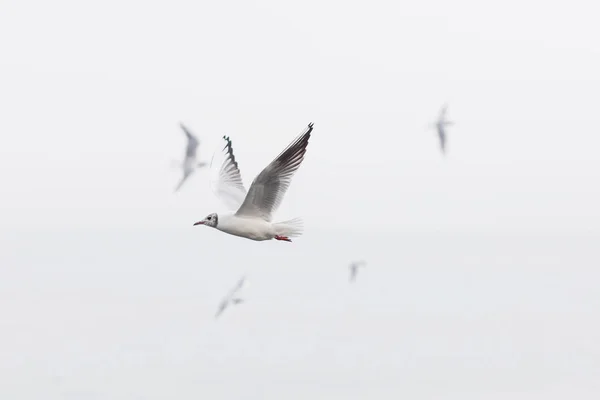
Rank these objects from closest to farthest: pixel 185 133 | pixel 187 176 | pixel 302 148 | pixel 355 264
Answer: pixel 302 148, pixel 187 176, pixel 185 133, pixel 355 264

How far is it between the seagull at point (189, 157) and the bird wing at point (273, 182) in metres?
8.39

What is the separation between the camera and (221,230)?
15.5m

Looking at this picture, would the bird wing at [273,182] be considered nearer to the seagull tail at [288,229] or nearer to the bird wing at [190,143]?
the seagull tail at [288,229]

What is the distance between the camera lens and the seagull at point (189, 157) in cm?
2488

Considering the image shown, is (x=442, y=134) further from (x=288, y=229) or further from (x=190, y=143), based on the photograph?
(x=288, y=229)

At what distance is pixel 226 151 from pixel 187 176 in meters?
7.63

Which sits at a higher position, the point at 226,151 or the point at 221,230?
the point at 226,151

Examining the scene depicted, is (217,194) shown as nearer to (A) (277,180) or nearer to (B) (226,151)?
(B) (226,151)

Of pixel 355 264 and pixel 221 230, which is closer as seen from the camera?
pixel 221 230

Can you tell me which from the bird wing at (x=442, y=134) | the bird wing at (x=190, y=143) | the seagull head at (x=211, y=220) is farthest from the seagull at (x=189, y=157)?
the seagull head at (x=211, y=220)

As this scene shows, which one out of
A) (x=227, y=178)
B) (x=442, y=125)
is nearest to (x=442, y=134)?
(x=442, y=125)

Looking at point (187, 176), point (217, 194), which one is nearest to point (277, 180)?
point (217, 194)

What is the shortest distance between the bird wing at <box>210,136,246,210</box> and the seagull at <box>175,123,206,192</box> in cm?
635

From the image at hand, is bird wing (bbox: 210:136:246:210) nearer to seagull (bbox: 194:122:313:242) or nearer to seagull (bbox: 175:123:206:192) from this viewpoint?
seagull (bbox: 194:122:313:242)
